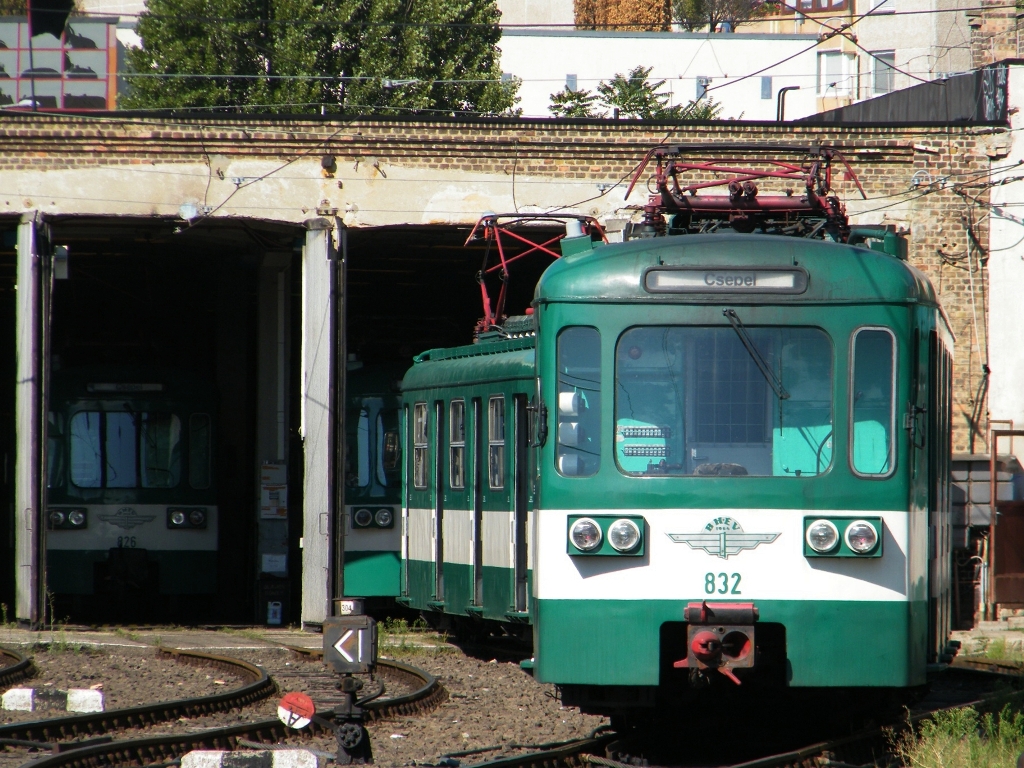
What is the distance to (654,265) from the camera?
25.1 ft

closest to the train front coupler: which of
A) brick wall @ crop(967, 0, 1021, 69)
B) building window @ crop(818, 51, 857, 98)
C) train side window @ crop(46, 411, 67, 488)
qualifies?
train side window @ crop(46, 411, 67, 488)

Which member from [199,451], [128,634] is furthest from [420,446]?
[199,451]

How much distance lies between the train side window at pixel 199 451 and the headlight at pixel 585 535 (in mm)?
11928

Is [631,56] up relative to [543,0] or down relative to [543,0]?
down

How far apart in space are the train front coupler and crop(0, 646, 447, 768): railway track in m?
2.82

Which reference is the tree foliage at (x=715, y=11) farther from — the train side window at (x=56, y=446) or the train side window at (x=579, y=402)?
the train side window at (x=579, y=402)

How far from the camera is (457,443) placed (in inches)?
530

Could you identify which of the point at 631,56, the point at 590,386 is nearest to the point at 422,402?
the point at 590,386

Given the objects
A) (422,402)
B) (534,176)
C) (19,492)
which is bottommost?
(19,492)

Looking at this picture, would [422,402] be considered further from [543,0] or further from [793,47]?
[543,0]

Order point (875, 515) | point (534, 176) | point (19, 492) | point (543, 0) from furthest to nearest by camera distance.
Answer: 1. point (543, 0)
2. point (534, 176)
3. point (19, 492)
4. point (875, 515)

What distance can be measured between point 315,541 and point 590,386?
9623 mm

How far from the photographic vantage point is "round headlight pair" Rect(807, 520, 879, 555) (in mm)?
7340

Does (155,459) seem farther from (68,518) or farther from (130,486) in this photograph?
(68,518)
